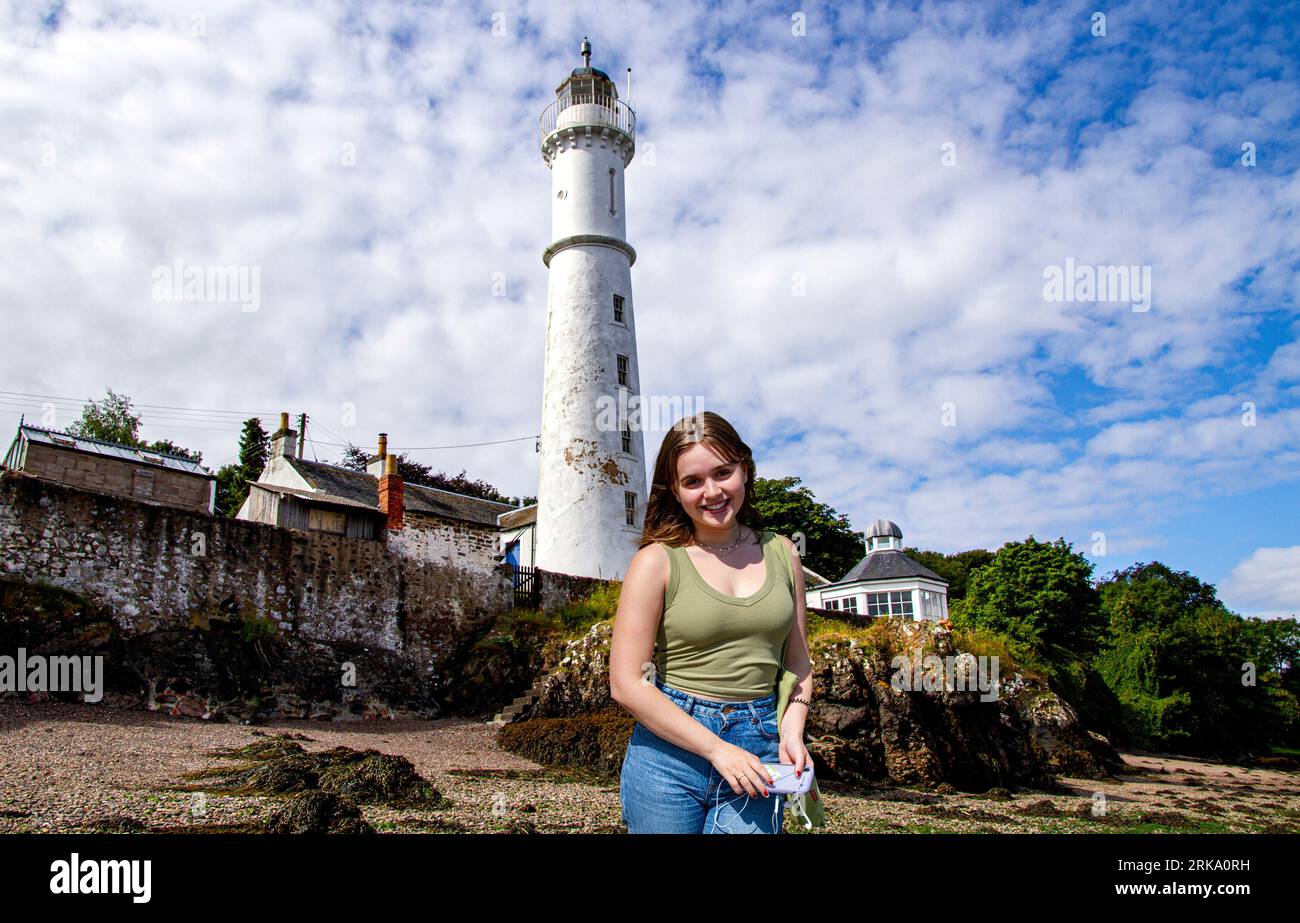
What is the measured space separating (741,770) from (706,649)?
369mm

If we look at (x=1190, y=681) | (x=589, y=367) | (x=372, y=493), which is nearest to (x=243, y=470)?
(x=372, y=493)

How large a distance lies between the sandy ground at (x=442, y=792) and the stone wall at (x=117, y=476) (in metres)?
11.5

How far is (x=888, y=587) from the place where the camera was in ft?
110

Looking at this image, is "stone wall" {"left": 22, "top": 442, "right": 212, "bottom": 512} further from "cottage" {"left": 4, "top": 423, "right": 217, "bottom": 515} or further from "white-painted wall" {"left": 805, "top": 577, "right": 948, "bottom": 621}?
"white-painted wall" {"left": 805, "top": 577, "right": 948, "bottom": 621}

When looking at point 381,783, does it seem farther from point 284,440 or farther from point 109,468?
point 284,440

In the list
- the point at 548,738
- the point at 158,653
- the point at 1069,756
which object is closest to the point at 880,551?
the point at 1069,756

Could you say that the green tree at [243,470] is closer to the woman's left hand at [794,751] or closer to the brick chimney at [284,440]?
the brick chimney at [284,440]

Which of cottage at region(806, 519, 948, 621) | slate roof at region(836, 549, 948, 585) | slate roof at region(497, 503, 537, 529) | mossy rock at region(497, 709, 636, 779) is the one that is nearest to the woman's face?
mossy rock at region(497, 709, 636, 779)

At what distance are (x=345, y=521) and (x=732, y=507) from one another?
21642 millimetres

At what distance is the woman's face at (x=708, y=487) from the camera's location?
8.48 ft

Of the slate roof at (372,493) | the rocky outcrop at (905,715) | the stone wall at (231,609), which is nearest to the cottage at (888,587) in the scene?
the slate roof at (372,493)
